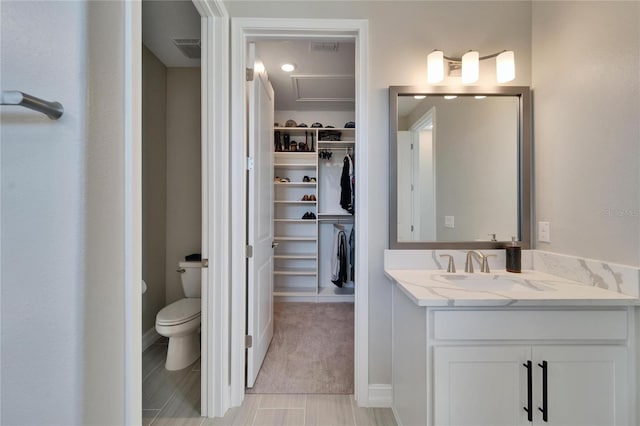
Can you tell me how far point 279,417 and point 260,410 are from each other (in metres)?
0.13

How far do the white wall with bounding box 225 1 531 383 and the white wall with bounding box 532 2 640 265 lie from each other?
0.57 ft

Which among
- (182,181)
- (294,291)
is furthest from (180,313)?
(294,291)

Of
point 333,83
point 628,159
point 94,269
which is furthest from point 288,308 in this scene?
point 628,159

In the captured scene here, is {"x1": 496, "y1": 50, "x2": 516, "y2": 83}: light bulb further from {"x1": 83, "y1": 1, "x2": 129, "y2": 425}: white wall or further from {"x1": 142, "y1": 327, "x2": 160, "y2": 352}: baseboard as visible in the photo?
{"x1": 142, "y1": 327, "x2": 160, "y2": 352}: baseboard

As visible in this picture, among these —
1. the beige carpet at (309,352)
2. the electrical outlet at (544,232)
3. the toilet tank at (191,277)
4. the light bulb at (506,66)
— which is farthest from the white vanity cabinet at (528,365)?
the toilet tank at (191,277)

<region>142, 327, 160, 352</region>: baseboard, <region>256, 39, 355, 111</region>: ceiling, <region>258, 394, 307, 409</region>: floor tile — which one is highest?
<region>256, 39, 355, 111</region>: ceiling

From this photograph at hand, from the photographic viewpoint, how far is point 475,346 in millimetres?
1093

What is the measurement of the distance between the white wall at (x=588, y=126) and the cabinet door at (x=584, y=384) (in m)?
0.43

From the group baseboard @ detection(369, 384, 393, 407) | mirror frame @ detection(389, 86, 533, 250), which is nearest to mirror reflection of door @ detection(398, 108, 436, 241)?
mirror frame @ detection(389, 86, 533, 250)

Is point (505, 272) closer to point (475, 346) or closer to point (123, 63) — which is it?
point (475, 346)

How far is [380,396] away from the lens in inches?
65.0

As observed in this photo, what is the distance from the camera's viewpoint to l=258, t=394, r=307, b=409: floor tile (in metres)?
1.67

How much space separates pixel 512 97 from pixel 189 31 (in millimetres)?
2431

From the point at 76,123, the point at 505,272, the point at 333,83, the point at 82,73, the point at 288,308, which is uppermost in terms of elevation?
the point at 333,83
